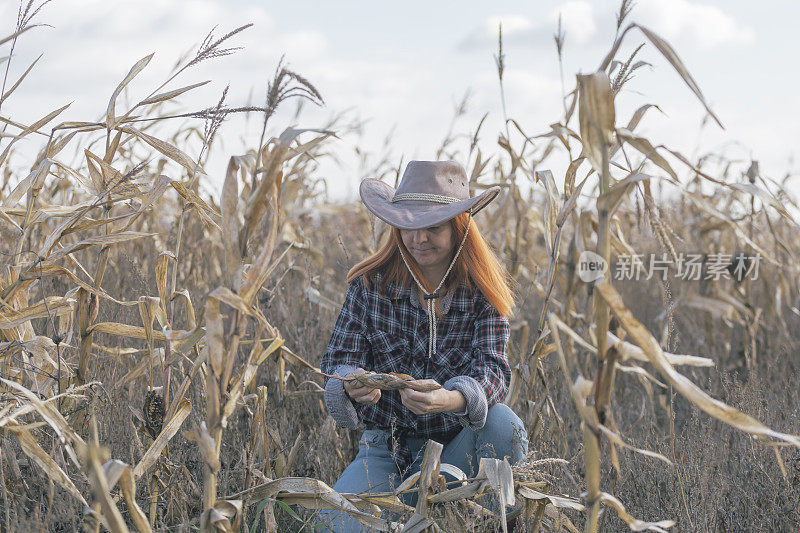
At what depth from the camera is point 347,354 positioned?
2.10m

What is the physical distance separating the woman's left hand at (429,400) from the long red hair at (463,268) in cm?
39

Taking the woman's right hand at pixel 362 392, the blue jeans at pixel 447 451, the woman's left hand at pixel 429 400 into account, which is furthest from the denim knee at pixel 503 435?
the woman's right hand at pixel 362 392

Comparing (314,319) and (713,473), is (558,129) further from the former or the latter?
(314,319)

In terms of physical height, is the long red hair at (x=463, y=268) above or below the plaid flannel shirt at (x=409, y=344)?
above

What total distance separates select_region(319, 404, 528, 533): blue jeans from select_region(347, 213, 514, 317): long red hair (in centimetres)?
34

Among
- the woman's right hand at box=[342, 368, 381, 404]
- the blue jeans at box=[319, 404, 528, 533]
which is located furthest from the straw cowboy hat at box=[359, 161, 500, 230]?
the blue jeans at box=[319, 404, 528, 533]

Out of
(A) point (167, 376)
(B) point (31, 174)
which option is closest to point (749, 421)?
(A) point (167, 376)

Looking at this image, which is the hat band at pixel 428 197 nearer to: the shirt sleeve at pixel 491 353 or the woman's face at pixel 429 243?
the woman's face at pixel 429 243

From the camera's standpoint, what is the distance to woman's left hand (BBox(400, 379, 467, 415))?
1713 mm

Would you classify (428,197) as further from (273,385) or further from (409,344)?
(273,385)

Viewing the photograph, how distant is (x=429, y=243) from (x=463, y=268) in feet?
0.62

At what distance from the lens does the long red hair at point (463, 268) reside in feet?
6.91

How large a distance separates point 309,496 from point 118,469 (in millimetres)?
513

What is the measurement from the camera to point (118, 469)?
1204mm
